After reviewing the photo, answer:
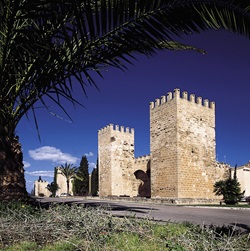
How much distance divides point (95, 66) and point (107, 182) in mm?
28821

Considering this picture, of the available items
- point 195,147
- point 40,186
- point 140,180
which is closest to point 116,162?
point 140,180

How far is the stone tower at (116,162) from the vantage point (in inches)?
1312

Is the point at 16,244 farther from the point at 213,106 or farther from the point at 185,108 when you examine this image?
the point at 213,106

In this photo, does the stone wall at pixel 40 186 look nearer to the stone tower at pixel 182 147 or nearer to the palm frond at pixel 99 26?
the stone tower at pixel 182 147

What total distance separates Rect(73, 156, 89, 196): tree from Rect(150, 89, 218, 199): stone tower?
79.6 feet

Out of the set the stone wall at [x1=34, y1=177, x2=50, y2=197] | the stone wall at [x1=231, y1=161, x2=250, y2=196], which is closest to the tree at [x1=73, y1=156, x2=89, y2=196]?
the stone wall at [x1=34, y1=177, x2=50, y2=197]

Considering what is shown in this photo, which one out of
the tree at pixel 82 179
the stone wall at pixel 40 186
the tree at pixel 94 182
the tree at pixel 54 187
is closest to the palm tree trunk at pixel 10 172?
the tree at pixel 94 182

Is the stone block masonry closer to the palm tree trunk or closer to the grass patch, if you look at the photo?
the palm tree trunk

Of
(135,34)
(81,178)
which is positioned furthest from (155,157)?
(81,178)

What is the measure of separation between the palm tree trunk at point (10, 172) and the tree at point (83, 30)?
0.20 feet

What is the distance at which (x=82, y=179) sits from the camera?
48031mm

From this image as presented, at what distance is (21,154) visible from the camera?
→ 699 centimetres

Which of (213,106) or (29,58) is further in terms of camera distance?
(213,106)

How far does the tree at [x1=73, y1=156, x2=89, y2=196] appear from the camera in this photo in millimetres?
48375
